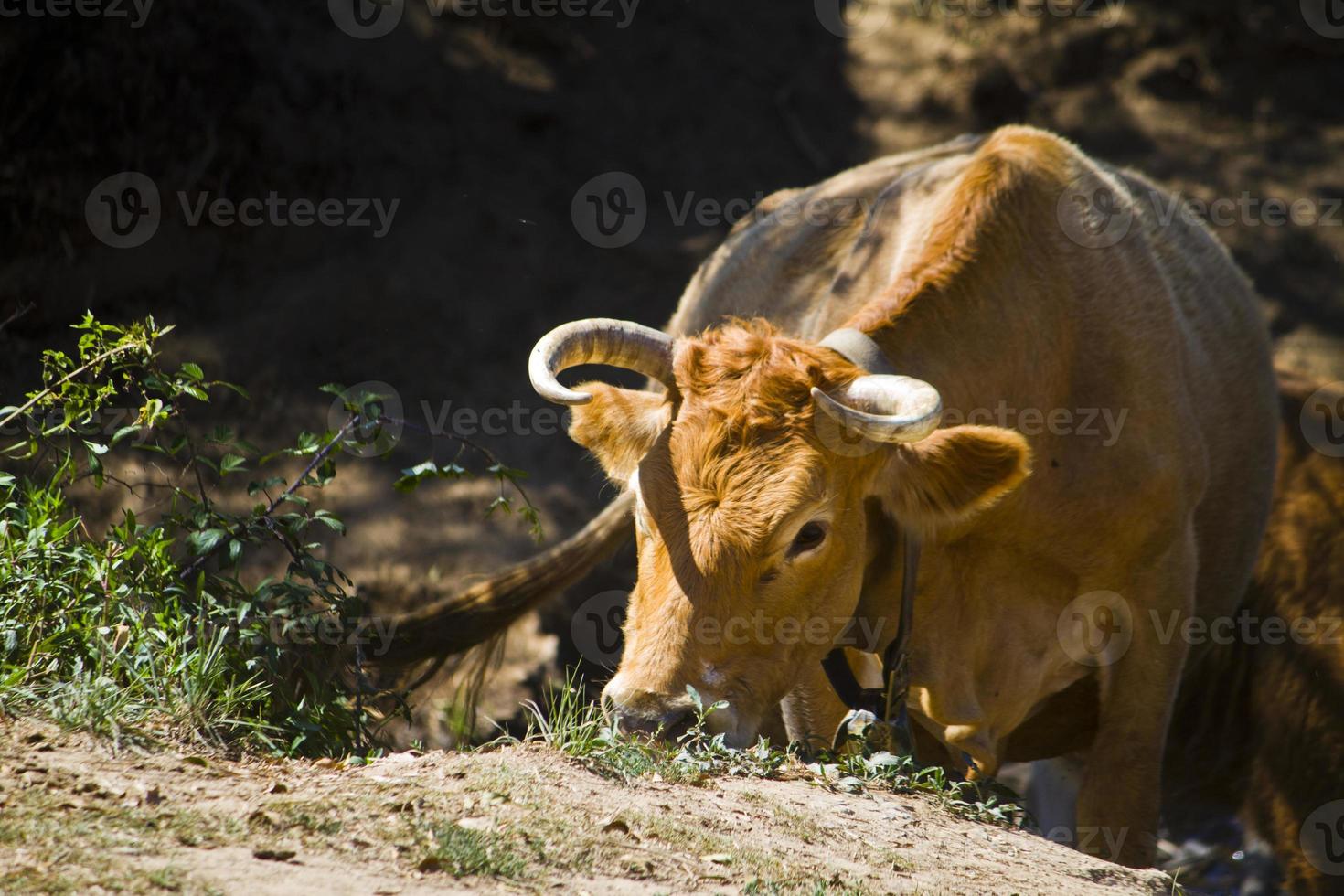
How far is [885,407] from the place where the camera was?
4008mm

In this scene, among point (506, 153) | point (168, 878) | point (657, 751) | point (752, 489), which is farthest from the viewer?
point (506, 153)

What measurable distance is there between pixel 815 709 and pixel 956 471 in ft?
3.39

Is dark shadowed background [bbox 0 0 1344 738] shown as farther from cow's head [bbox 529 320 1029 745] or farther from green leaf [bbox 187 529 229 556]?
cow's head [bbox 529 320 1029 745]

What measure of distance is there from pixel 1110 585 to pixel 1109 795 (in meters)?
0.79

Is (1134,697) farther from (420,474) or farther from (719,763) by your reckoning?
(420,474)

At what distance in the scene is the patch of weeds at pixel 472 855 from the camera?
2.72 metres

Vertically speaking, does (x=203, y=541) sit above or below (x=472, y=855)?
above

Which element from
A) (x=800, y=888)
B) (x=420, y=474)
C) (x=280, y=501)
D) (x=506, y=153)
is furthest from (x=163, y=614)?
(x=506, y=153)

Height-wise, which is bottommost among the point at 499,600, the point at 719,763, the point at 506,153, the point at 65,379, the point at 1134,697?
the point at 1134,697

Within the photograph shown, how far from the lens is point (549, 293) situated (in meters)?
9.48

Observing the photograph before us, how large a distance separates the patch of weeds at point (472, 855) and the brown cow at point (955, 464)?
2.73ft

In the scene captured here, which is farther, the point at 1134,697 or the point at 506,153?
the point at 506,153

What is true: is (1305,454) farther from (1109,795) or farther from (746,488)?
(746,488)

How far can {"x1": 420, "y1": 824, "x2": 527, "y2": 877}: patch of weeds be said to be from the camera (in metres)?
2.72
